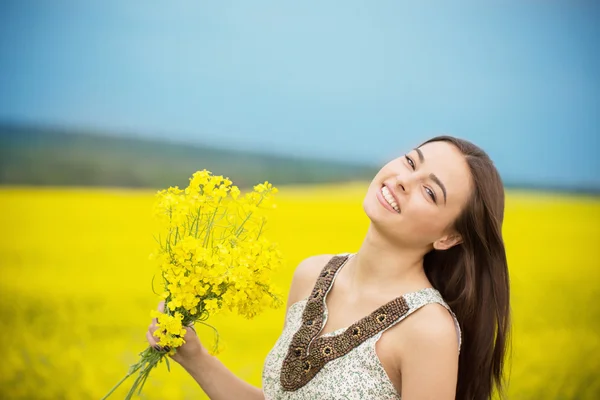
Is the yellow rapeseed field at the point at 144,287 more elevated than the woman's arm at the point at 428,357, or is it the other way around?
the woman's arm at the point at 428,357

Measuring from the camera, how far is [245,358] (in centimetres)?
328

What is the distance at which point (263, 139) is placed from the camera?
3.76 metres

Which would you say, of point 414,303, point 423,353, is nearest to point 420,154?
point 414,303

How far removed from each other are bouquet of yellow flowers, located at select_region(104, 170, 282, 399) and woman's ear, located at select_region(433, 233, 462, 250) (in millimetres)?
360

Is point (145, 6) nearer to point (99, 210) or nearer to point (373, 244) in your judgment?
point (99, 210)

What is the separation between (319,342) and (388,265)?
9.2 inches

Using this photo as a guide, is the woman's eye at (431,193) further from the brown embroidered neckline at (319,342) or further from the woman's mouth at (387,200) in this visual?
the brown embroidered neckline at (319,342)

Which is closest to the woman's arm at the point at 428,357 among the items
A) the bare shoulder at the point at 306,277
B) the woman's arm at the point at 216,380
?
the bare shoulder at the point at 306,277

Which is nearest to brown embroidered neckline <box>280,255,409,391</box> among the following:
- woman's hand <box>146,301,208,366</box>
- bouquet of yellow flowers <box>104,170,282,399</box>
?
bouquet of yellow flowers <box>104,170,282,399</box>

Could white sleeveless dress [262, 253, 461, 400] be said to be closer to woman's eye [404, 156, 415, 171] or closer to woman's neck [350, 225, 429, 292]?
woman's neck [350, 225, 429, 292]

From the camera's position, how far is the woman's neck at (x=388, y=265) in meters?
1.60

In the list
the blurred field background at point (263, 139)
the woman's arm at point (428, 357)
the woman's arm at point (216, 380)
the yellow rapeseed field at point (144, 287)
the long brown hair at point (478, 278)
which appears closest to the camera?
the woman's arm at point (428, 357)

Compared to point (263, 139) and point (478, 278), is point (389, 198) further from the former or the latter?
point (263, 139)

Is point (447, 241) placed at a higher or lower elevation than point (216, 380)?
higher
